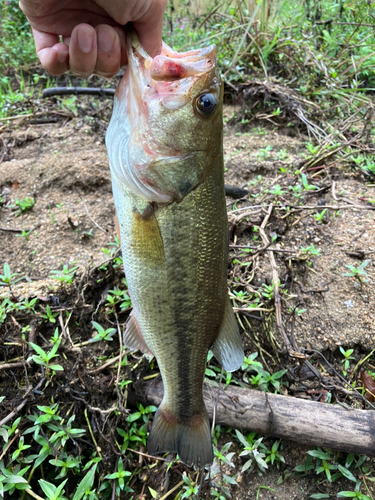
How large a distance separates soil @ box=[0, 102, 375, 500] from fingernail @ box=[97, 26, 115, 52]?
1428 millimetres

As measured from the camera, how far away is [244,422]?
193 centimetres

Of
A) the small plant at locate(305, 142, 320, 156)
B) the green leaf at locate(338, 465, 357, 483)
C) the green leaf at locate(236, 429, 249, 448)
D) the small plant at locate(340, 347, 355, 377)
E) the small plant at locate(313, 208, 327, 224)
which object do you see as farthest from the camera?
the small plant at locate(305, 142, 320, 156)

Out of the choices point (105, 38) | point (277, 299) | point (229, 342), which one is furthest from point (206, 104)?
point (277, 299)

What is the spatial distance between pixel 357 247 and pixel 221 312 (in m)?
1.78

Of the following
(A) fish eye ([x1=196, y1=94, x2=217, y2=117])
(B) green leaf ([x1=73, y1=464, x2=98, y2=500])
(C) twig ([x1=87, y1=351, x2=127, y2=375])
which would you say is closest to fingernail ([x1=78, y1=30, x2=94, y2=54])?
(A) fish eye ([x1=196, y1=94, x2=217, y2=117])

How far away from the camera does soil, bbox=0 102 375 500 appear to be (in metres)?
2.27

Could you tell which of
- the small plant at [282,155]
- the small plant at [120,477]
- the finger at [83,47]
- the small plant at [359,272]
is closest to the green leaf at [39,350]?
the small plant at [120,477]

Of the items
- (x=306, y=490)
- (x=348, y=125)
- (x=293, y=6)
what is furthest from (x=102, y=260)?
(x=293, y=6)

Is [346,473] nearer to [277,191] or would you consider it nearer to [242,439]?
[242,439]

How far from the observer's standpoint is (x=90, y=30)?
150cm

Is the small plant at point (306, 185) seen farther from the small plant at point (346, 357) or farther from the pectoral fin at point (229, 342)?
the pectoral fin at point (229, 342)

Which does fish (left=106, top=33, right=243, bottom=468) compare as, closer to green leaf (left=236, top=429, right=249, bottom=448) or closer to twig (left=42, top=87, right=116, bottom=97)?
green leaf (left=236, top=429, right=249, bottom=448)

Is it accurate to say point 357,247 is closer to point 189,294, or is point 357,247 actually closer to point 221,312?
Result: point 221,312

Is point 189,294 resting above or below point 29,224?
above
